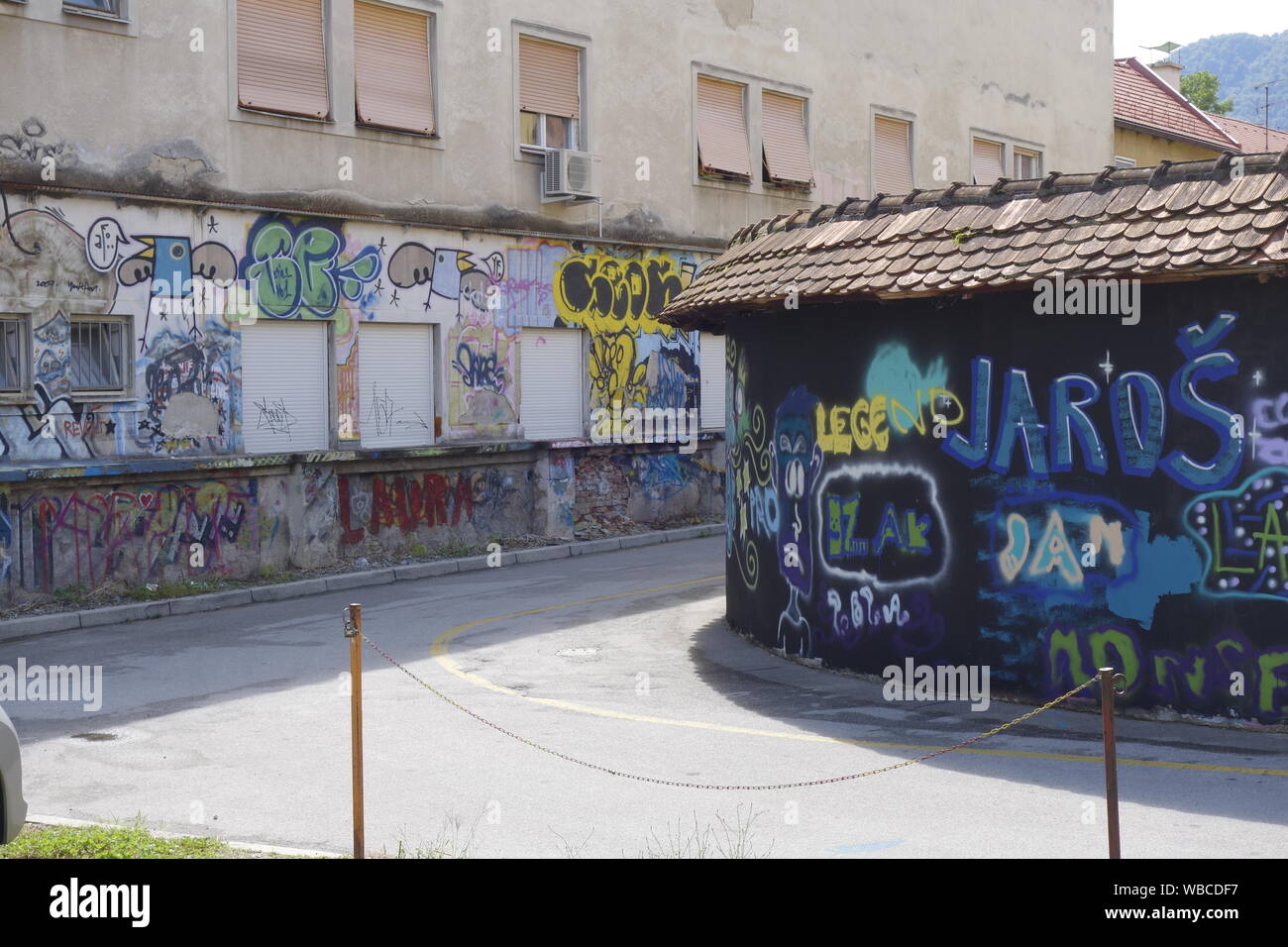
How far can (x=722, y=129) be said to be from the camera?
23.3 meters

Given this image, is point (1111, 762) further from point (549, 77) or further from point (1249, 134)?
point (1249, 134)

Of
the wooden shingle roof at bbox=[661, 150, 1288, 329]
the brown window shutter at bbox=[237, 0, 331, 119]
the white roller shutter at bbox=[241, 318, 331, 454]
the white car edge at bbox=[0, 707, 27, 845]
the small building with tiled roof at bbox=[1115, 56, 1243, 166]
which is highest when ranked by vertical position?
the small building with tiled roof at bbox=[1115, 56, 1243, 166]

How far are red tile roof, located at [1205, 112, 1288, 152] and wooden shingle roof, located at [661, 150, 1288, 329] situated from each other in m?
30.9

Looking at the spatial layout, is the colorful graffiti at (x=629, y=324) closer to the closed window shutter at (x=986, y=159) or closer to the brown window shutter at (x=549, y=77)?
the brown window shutter at (x=549, y=77)

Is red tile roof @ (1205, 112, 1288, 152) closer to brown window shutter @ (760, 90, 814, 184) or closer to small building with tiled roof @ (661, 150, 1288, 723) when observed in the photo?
brown window shutter @ (760, 90, 814, 184)

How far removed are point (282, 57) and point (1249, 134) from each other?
104 feet

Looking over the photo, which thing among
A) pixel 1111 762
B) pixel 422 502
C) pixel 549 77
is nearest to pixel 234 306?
pixel 422 502

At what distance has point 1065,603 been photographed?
969cm

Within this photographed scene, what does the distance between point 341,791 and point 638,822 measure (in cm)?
178

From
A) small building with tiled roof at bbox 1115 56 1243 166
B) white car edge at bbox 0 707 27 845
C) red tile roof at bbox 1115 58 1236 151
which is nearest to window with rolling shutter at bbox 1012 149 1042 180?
small building with tiled roof at bbox 1115 56 1243 166

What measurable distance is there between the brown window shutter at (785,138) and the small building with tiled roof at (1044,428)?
12947mm

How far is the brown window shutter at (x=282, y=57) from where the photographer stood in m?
17.1

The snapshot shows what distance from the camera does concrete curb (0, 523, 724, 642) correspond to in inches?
568
